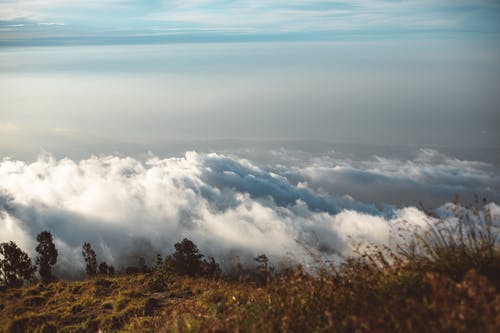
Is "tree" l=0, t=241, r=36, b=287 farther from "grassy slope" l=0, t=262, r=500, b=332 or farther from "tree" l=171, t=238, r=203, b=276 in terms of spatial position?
"grassy slope" l=0, t=262, r=500, b=332

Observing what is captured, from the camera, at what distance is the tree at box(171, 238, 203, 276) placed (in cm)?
1513

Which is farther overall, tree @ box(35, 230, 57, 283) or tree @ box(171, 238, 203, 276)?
tree @ box(35, 230, 57, 283)

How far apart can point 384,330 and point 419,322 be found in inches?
14.5

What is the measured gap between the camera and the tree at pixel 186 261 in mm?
15133

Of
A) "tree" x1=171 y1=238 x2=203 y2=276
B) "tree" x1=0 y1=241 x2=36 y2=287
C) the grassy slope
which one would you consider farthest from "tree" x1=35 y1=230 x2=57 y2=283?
the grassy slope

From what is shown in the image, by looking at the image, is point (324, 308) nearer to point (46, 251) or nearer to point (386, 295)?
point (386, 295)

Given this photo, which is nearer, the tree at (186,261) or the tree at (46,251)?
the tree at (186,261)

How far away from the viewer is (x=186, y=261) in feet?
54.5

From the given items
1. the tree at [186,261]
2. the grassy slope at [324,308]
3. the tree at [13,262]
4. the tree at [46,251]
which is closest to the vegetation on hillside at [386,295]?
the grassy slope at [324,308]

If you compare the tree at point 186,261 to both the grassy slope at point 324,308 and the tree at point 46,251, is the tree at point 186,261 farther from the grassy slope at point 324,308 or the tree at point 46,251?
the tree at point 46,251

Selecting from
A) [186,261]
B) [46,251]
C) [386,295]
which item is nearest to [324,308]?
[386,295]

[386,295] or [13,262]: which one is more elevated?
[386,295]

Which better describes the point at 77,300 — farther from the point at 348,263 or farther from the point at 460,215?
the point at 460,215

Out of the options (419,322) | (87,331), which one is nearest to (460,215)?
(419,322)
